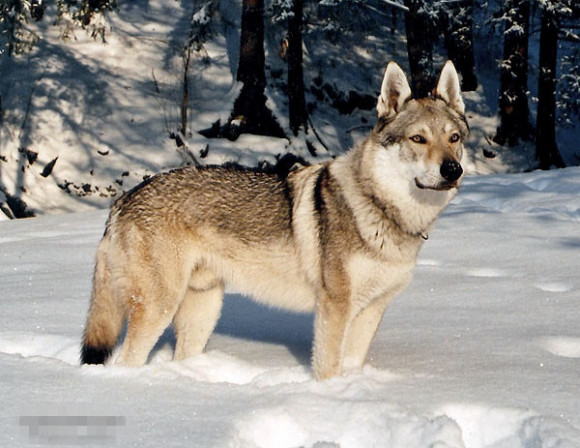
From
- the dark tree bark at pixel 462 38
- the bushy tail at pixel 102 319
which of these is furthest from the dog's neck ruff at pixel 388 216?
the dark tree bark at pixel 462 38

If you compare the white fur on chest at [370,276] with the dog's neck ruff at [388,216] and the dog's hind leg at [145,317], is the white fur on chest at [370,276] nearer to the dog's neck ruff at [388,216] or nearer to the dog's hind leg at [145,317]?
the dog's neck ruff at [388,216]

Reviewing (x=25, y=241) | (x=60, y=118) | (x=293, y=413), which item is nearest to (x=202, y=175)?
(x=293, y=413)

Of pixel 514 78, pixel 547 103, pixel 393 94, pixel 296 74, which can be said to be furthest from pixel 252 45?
pixel 393 94

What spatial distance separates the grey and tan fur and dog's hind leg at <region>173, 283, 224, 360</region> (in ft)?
0.61

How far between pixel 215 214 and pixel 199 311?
732 millimetres

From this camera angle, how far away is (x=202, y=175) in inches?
192

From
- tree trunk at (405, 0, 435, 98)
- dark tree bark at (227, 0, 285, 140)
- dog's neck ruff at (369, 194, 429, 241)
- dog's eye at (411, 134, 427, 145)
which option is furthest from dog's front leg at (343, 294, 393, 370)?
dark tree bark at (227, 0, 285, 140)

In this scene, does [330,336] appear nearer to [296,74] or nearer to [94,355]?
[94,355]

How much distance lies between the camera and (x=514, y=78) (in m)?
17.4

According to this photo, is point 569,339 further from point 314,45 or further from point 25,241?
point 314,45

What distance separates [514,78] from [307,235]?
14.2 m

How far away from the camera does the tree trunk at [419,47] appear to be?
1447cm

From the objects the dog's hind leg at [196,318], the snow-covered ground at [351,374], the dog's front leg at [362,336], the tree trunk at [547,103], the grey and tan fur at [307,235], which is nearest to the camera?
the snow-covered ground at [351,374]

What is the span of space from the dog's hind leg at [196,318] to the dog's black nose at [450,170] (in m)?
1.65
